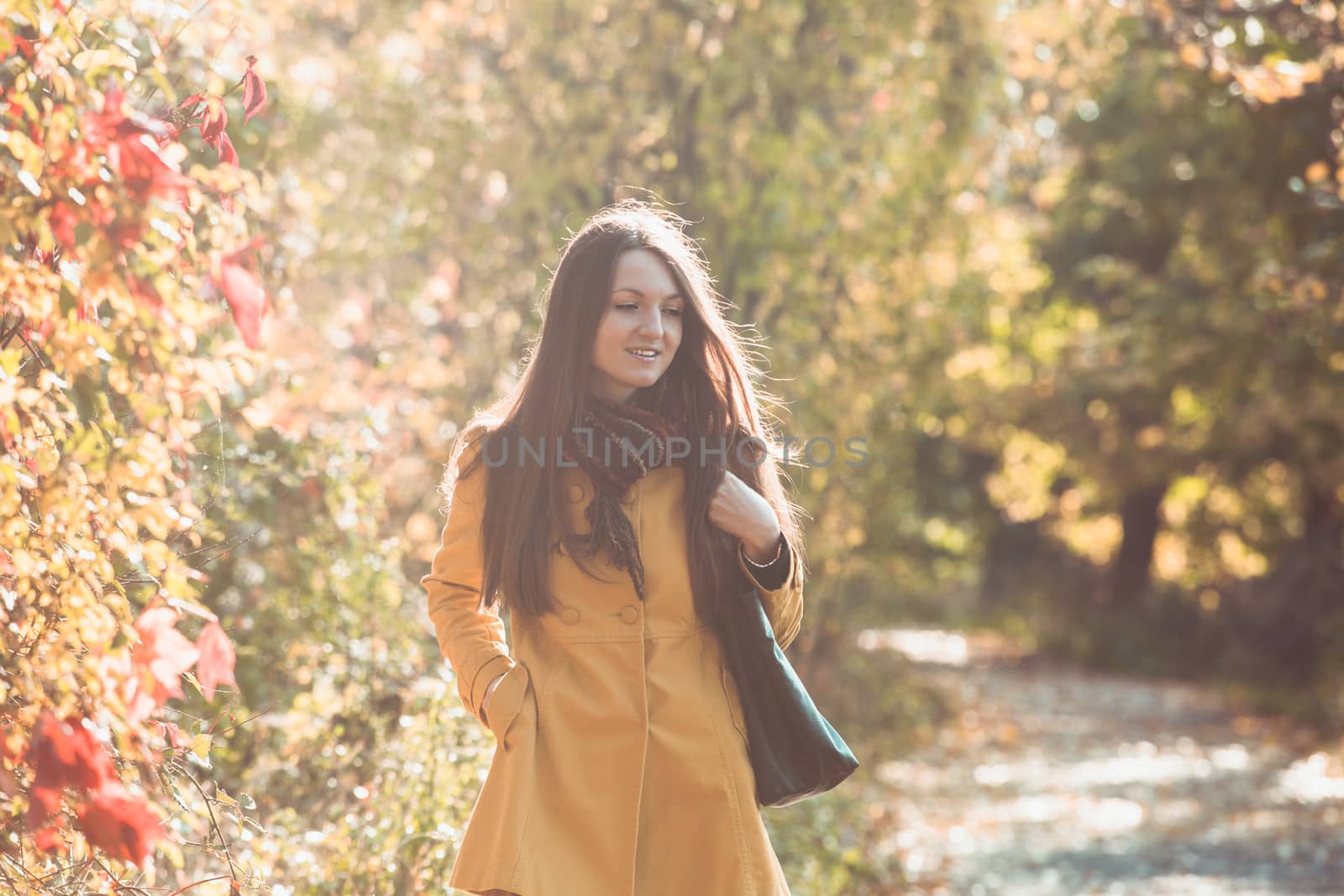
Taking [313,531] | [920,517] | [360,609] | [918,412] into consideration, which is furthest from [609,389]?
[920,517]

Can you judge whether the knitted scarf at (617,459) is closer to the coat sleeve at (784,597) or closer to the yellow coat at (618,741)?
the yellow coat at (618,741)

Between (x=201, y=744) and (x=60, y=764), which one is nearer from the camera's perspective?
(x=60, y=764)

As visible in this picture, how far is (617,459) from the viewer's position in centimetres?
331

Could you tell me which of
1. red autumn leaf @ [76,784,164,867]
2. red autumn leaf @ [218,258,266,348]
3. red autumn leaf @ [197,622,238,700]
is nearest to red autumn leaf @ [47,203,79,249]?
red autumn leaf @ [218,258,266,348]

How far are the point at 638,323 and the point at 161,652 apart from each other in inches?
53.0

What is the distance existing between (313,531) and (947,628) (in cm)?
2276

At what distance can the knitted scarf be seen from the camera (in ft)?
10.7

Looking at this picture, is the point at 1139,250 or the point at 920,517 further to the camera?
the point at 920,517

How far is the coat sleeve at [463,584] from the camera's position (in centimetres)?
336

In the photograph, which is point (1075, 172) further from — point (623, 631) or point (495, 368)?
point (623, 631)

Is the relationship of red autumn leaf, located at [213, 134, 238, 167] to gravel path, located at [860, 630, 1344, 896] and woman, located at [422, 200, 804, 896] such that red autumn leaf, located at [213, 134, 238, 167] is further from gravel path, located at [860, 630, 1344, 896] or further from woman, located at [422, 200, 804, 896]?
gravel path, located at [860, 630, 1344, 896]

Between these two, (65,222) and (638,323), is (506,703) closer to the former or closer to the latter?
(638,323)

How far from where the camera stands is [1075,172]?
61.1ft

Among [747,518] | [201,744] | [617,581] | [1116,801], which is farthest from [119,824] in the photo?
[1116,801]
